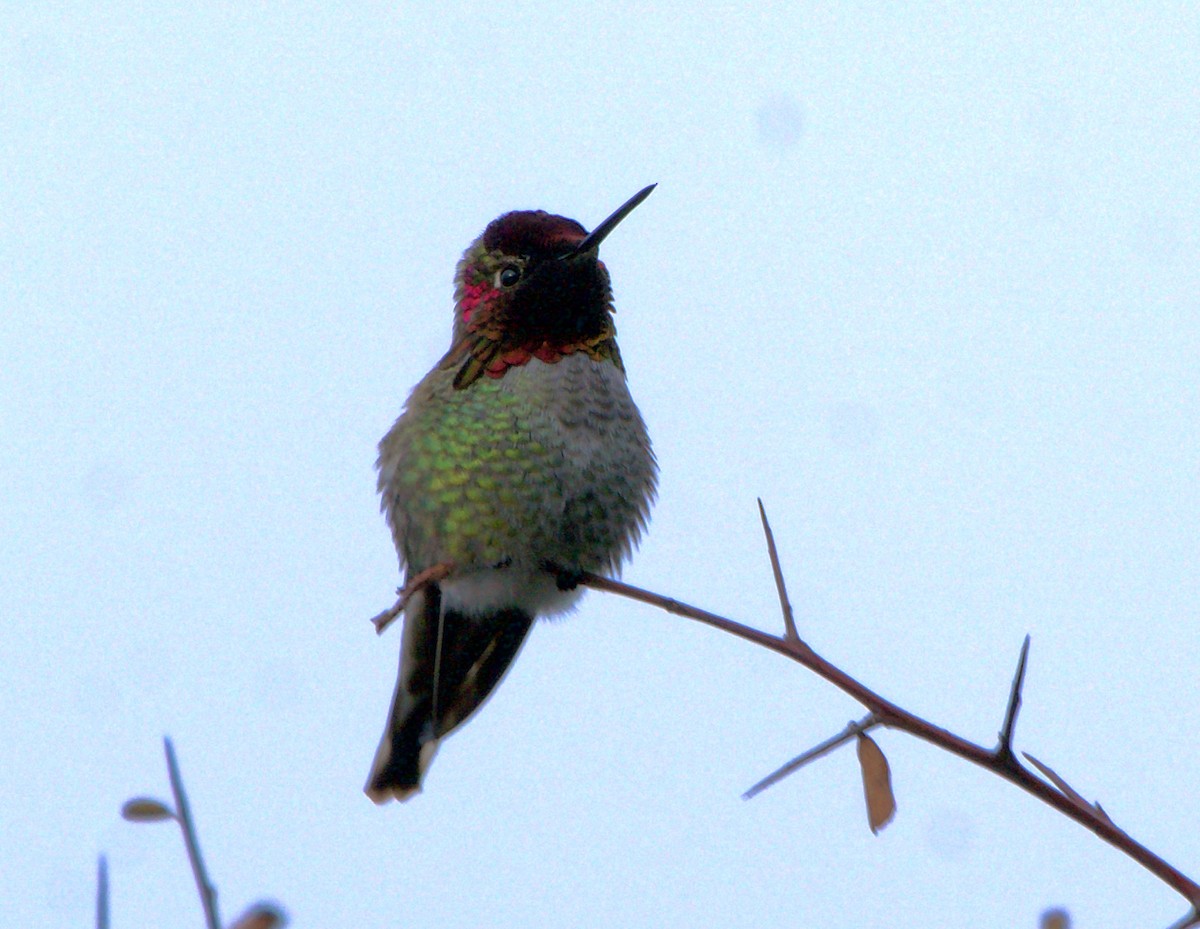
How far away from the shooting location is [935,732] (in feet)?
4.68

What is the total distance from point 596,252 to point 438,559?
1.20 m

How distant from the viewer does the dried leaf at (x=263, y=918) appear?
116 cm

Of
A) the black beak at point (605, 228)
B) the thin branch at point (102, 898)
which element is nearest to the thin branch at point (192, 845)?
the thin branch at point (102, 898)

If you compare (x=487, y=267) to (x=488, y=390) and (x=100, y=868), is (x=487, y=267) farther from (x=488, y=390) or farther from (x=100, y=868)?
(x=100, y=868)

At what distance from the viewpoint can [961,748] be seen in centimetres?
141

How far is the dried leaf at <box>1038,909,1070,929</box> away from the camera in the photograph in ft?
4.46

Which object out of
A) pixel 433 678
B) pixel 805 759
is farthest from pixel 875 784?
pixel 433 678

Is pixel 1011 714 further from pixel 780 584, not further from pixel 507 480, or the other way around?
pixel 507 480

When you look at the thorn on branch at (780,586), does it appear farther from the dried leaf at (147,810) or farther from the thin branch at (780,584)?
the dried leaf at (147,810)

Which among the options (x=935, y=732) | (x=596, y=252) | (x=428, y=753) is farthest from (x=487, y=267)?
(x=935, y=732)

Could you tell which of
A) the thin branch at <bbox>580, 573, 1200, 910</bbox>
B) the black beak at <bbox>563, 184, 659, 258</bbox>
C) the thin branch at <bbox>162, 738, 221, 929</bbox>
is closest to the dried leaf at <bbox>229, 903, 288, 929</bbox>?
the thin branch at <bbox>162, 738, 221, 929</bbox>

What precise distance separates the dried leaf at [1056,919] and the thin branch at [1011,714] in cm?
14

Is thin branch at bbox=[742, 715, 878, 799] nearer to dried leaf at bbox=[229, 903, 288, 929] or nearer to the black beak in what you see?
dried leaf at bbox=[229, 903, 288, 929]

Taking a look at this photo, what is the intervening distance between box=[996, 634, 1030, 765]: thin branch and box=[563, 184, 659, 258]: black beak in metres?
2.37
